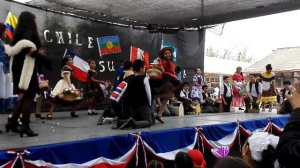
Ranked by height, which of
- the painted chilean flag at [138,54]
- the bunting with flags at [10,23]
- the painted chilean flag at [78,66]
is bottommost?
the painted chilean flag at [78,66]

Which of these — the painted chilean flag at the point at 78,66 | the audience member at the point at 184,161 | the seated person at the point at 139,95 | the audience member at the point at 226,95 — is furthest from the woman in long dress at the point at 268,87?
the audience member at the point at 184,161

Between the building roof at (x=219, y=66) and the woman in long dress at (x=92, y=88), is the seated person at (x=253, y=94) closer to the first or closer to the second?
the woman in long dress at (x=92, y=88)

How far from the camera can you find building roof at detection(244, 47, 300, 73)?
2336 cm

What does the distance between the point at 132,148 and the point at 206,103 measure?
20.5 feet

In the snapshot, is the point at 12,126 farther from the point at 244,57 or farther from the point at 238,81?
the point at 244,57

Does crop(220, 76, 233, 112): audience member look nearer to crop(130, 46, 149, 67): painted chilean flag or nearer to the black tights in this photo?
crop(130, 46, 149, 67): painted chilean flag

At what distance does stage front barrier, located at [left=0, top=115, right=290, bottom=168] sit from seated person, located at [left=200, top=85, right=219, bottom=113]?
304 centimetres

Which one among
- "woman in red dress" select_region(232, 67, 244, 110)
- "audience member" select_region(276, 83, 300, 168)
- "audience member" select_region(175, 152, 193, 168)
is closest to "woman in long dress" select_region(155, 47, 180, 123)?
"audience member" select_region(175, 152, 193, 168)

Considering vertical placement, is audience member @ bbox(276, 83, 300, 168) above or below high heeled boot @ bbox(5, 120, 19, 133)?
above

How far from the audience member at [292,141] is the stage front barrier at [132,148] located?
2.35 m

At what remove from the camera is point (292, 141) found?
1.51 metres

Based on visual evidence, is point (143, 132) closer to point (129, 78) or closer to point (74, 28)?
point (129, 78)

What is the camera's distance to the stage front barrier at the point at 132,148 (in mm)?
3121

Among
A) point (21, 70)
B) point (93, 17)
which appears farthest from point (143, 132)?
point (93, 17)
